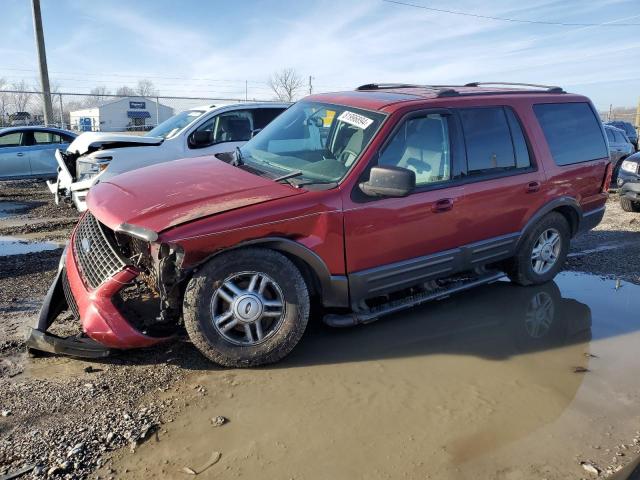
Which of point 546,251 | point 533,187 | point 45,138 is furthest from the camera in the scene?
point 45,138

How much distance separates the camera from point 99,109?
43469mm

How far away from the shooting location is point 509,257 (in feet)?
17.1

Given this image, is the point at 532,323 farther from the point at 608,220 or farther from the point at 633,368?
the point at 608,220

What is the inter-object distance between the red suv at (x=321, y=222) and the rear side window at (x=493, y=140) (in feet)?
0.05

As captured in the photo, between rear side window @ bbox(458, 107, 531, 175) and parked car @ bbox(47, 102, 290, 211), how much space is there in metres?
3.49

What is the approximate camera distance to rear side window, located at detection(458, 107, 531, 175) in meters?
4.61

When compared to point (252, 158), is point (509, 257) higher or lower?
lower

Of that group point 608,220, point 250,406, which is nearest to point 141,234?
point 250,406

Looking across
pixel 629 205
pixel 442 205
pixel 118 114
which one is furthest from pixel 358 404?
pixel 118 114

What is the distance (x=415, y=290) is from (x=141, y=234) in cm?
249

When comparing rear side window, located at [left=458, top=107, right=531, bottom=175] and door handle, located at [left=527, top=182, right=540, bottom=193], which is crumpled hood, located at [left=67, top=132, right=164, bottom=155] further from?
door handle, located at [left=527, top=182, right=540, bottom=193]

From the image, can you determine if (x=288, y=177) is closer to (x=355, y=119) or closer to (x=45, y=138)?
(x=355, y=119)

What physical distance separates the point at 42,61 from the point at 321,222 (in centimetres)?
1876

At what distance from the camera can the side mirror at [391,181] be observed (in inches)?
147
